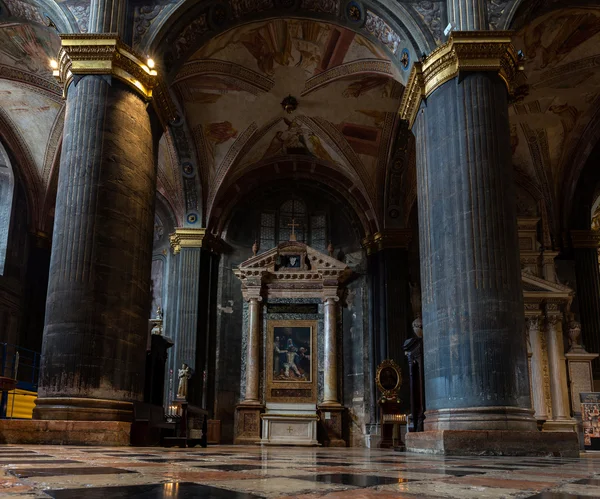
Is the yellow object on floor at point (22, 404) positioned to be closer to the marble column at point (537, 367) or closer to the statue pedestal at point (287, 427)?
the statue pedestal at point (287, 427)

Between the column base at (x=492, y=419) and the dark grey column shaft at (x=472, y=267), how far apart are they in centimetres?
1

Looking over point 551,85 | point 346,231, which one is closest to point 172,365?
point 346,231

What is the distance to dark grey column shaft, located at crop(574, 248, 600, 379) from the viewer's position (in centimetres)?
1530

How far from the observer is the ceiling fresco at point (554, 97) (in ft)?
40.4

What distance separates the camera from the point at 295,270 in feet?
57.9

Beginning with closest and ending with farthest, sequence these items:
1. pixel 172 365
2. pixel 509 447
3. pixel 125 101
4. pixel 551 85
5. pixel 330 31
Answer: pixel 509 447
pixel 125 101
pixel 330 31
pixel 551 85
pixel 172 365

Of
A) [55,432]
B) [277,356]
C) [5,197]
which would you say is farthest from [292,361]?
[55,432]

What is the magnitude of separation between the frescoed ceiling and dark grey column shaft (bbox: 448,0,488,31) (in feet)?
6.80

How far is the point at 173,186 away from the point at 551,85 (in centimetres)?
1010

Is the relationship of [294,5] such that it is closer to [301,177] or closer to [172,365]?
[301,177]

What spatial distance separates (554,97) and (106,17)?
10480 millimetres

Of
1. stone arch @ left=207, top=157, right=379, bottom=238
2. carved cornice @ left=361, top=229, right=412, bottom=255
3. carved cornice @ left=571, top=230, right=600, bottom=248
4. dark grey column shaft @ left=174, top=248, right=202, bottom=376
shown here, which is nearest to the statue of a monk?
dark grey column shaft @ left=174, top=248, right=202, bottom=376

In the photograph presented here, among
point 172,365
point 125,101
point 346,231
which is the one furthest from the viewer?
point 346,231

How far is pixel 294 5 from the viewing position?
1177 centimetres
